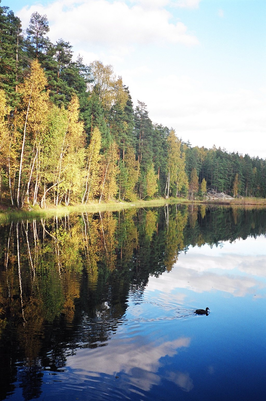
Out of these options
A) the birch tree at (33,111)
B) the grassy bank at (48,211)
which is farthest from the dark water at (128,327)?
the birch tree at (33,111)

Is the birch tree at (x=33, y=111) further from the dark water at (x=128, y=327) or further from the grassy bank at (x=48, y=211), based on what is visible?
the dark water at (x=128, y=327)

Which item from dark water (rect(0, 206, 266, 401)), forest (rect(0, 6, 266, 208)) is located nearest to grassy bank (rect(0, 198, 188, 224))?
forest (rect(0, 6, 266, 208))

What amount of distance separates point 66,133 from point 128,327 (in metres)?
33.6

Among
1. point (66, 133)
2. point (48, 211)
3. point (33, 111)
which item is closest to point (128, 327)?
point (33, 111)

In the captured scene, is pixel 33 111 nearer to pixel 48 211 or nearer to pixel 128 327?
pixel 48 211

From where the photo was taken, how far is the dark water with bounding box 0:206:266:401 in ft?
18.4

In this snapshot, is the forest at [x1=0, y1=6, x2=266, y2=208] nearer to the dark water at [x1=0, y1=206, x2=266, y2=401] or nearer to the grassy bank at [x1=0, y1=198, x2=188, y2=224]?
the grassy bank at [x1=0, y1=198, x2=188, y2=224]

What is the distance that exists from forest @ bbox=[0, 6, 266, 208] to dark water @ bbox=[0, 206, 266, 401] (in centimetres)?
1817

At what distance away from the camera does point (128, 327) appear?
8.00 m

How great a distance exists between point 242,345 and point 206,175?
415ft

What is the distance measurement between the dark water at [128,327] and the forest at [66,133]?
18172 mm

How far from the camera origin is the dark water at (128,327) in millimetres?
5621

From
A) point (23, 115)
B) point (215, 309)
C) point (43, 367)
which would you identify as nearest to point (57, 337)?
point (43, 367)

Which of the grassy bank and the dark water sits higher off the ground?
the grassy bank
